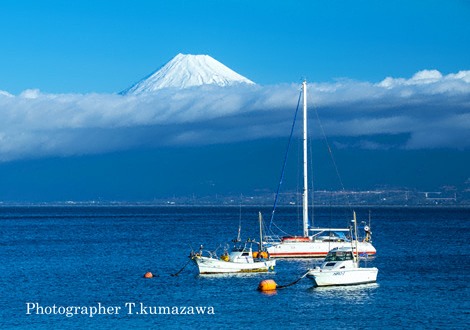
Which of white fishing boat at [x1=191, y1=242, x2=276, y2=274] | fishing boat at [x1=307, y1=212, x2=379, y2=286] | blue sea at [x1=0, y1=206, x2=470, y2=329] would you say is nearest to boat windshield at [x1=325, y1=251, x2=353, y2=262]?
fishing boat at [x1=307, y1=212, x2=379, y2=286]

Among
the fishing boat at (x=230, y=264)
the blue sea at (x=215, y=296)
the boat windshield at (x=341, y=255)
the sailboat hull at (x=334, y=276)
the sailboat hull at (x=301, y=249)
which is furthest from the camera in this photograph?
the sailboat hull at (x=301, y=249)

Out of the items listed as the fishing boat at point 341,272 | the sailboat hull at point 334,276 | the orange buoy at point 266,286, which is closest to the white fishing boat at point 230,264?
the orange buoy at point 266,286

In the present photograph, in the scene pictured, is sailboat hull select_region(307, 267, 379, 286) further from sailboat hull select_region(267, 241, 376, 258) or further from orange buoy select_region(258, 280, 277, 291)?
sailboat hull select_region(267, 241, 376, 258)

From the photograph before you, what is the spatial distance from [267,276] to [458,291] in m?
18.0

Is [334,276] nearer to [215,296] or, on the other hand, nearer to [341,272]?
[341,272]

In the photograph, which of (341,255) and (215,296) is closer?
(215,296)

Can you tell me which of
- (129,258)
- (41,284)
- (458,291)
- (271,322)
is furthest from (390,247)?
(271,322)

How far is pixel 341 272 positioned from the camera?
7088 centimetres

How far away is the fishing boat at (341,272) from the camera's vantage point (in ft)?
232

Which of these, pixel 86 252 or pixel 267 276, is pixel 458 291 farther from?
pixel 86 252

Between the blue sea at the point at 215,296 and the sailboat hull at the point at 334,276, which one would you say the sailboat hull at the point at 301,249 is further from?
the sailboat hull at the point at 334,276

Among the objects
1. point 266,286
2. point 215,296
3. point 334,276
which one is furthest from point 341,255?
point 215,296

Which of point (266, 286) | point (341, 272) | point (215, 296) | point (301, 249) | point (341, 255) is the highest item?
point (341, 255)

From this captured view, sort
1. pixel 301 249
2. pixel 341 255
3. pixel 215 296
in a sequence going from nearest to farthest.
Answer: pixel 215 296 < pixel 341 255 < pixel 301 249
